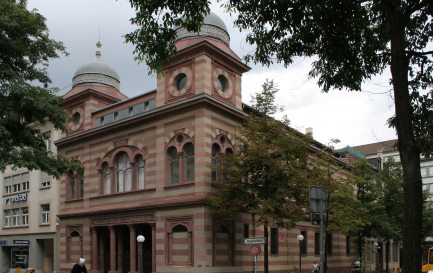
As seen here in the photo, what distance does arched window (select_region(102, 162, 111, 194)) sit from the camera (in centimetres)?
3475

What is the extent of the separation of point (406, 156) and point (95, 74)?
106 feet

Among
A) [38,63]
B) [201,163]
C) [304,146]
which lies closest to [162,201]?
[201,163]

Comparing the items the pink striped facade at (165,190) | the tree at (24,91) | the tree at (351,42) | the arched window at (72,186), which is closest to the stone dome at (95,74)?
the pink striped facade at (165,190)

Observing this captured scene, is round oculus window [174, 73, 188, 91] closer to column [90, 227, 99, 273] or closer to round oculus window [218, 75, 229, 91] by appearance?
round oculus window [218, 75, 229, 91]

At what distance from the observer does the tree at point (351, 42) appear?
8914mm

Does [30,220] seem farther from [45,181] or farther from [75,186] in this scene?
[75,186]

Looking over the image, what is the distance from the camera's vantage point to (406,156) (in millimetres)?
8867

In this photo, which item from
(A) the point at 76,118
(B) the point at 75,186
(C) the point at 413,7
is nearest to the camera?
(C) the point at 413,7

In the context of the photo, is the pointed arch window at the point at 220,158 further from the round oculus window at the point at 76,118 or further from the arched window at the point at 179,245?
the round oculus window at the point at 76,118

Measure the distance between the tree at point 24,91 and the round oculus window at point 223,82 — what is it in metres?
12.9

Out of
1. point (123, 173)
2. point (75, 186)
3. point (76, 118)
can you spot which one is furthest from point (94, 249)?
point (76, 118)

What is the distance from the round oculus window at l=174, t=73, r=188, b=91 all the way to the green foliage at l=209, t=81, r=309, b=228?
459 centimetres

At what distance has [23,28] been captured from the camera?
18000mm

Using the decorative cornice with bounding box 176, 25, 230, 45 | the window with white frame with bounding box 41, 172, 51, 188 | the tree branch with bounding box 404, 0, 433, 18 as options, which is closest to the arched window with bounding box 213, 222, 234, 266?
the decorative cornice with bounding box 176, 25, 230, 45
